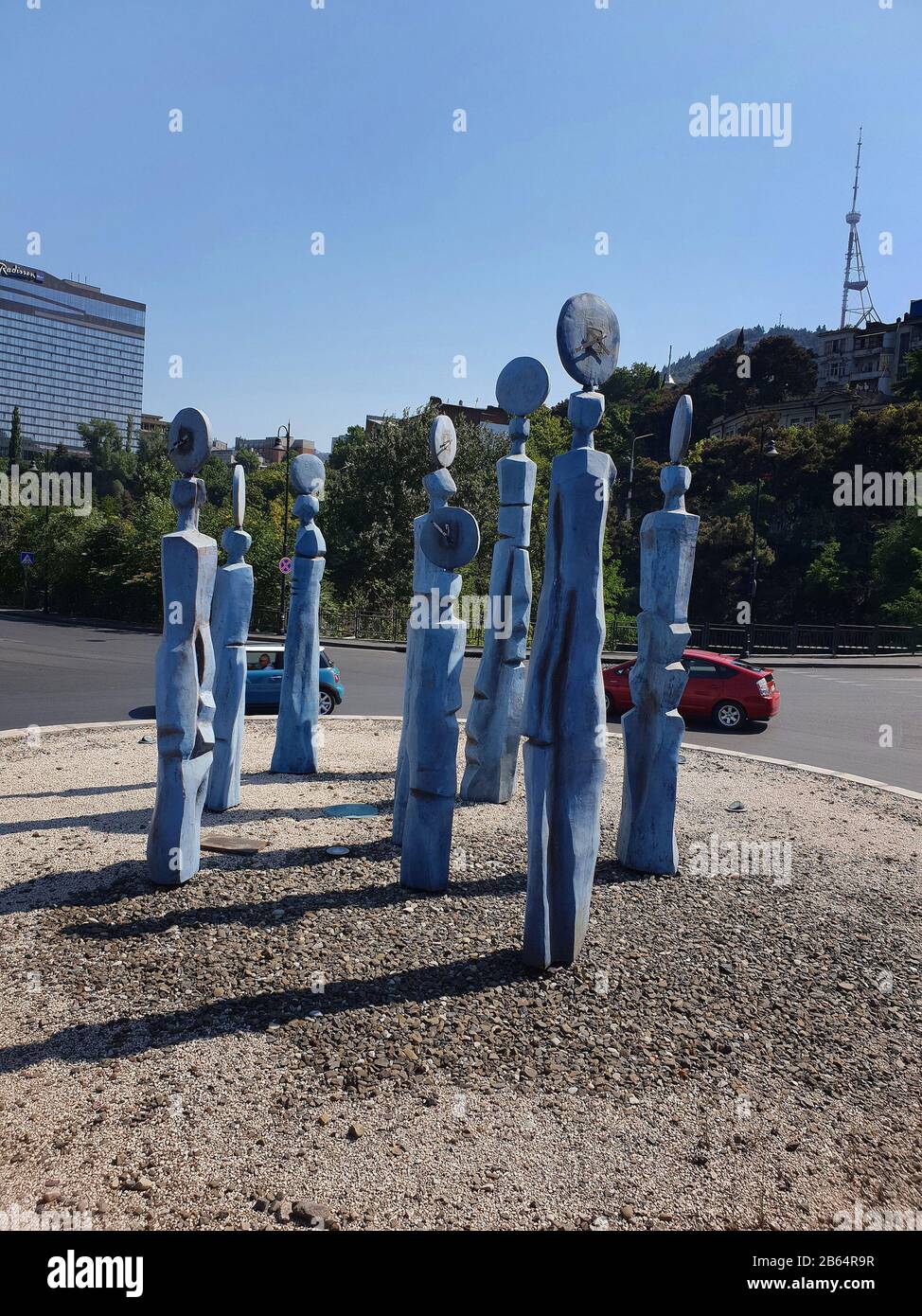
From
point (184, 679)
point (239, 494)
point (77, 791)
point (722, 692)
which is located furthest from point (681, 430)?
point (722, 692)

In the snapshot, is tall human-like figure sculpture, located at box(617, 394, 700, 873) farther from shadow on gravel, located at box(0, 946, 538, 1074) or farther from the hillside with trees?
the hillside with trees

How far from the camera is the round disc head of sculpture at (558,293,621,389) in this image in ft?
17.4

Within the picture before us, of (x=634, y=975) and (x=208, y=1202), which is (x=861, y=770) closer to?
(x=634, y=975)

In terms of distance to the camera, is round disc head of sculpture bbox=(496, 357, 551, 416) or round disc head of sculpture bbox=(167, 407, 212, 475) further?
round disc head of sculpture bbox=(496, 357, 551, 416)

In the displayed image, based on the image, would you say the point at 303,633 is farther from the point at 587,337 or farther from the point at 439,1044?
the point at 439,1044

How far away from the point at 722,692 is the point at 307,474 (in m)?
8.40

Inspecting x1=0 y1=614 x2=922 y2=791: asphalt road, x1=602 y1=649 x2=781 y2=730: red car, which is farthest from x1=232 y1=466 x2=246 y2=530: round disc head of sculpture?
x1=602 y1=649 x2=781 y2=730: red car

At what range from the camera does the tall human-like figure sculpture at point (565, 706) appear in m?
5.06

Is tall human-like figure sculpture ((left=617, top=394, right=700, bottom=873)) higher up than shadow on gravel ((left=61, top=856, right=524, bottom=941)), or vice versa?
tall human-like figure sculpture ((left=617, top=394, right=700, bottom=873))

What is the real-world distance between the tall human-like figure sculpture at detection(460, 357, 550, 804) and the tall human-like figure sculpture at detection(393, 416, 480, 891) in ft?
7.44

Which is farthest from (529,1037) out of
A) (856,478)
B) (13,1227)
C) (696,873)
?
(856,478)

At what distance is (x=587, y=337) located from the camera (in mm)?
5336

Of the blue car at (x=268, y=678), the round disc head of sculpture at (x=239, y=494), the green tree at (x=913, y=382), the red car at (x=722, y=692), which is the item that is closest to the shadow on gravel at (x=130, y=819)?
the round disc head of sculpture at (x=239, y=494)

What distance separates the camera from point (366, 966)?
17.0 feet
